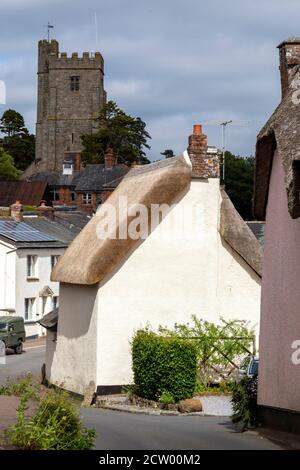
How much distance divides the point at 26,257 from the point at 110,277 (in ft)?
91.8

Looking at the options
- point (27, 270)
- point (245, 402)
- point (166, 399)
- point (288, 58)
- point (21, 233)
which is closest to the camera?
point (245, 402)

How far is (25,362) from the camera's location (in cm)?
4166

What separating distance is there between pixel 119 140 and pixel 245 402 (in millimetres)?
116630

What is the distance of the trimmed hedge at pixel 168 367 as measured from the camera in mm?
24828

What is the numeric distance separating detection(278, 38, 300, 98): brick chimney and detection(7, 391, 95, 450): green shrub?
8702mm

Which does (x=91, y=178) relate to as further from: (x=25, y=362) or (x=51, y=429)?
(x=51, y=429)

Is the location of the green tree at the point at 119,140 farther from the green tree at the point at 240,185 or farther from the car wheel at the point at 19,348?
the car wheel at the point at 19,348

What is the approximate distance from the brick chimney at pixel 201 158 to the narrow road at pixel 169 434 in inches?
347

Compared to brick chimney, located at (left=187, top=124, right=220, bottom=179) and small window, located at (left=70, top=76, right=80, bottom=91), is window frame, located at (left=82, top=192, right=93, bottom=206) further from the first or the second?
brick chimney, located at (left=187, top=124, right=220, bottom=179)

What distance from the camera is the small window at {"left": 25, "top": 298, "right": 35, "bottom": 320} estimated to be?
185 feet

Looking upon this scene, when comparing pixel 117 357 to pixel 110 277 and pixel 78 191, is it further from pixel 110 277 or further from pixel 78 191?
pixel 78 191

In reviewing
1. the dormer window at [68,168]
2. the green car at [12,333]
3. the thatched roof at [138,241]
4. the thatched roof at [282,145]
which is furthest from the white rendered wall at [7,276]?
the dormer window at [68,168]

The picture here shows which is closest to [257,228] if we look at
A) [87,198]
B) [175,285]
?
[175,285]
